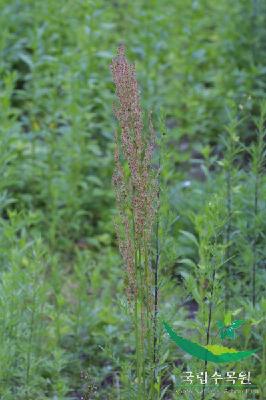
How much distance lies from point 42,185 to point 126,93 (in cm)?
291

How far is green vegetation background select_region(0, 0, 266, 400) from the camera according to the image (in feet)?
12.8

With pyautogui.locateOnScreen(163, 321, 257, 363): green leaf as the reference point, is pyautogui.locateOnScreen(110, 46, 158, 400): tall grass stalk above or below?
above

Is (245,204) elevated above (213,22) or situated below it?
below

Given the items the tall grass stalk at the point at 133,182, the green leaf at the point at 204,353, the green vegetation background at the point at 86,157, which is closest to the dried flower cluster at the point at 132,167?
the tall grass stalk at the point at 133,182

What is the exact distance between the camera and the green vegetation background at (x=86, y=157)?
12.8 feet

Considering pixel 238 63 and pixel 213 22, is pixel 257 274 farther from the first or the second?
pixel 213 22

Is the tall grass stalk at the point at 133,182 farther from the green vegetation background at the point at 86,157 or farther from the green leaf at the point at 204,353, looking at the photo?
the green vegetation background at the point at 86,157

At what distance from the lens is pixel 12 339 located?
12.4 ft

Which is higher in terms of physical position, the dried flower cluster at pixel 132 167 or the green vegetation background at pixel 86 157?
the dried flower cluster at pixel 132 167

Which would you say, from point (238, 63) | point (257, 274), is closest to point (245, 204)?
point (257, 274)

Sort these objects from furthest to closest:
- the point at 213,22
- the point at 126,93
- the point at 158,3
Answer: the point at 213,22 < the point at 158,3 < the point at 126,93

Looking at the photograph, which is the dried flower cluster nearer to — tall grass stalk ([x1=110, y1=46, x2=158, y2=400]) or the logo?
tall grass stalk ([x1=110, y1=46, x2=158, y2=400])

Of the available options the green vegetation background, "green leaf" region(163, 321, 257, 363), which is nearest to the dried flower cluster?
"green leaf" region(163, 321, 257, 363)

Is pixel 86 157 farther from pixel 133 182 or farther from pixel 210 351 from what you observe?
pixel 210 351
